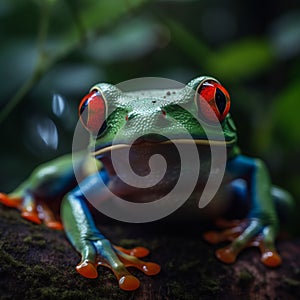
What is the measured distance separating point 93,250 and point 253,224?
2.84ft

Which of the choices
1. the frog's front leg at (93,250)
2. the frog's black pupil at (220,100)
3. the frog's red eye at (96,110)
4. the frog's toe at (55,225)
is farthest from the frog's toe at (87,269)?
the frog's black pupil at (220,100)

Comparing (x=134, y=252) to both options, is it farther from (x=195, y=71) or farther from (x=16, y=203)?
(x=195, y=71)

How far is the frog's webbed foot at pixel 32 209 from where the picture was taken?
2.15m

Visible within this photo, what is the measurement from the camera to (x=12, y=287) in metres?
1.49

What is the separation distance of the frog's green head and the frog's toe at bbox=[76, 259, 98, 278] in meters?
0.47

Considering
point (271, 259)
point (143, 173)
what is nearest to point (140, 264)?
point (143, 173)

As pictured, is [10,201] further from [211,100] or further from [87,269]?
[211,100]

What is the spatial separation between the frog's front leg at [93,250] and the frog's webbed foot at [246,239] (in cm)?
40

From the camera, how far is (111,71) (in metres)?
3.81

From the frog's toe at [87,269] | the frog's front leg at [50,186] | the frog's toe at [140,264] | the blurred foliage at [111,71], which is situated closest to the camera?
the frog's toe at [87,269]

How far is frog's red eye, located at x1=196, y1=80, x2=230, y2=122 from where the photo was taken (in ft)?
6.12

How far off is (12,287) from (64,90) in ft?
7.51

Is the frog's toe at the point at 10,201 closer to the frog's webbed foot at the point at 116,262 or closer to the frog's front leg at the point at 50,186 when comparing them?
the frog's front leg at the point at 50,186

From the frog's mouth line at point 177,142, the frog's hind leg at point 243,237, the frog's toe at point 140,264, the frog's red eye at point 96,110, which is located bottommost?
the frog's hind leg at point 243,237
